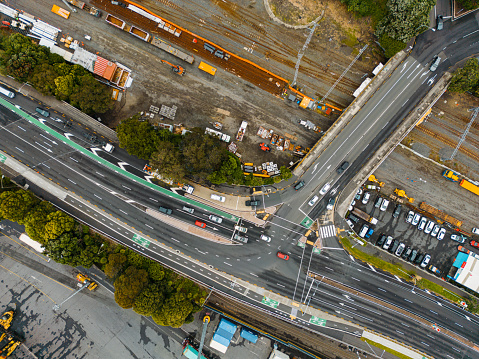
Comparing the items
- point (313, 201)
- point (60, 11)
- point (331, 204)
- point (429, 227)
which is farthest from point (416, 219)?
point (60, 11)

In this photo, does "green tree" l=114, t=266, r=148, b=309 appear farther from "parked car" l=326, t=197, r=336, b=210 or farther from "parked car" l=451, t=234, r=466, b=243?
"parked car" l=451, t=234, r=466, b=243

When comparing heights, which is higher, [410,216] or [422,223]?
[410,216]

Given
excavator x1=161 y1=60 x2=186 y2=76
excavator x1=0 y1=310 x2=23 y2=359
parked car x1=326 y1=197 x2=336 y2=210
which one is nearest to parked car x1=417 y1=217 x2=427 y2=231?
parked car x1=326 y1=197 x2=336 y2=210

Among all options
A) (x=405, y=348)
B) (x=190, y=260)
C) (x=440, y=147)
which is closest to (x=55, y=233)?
(x=190, y=260)

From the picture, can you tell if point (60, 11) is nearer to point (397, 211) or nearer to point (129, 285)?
point (129, 285)

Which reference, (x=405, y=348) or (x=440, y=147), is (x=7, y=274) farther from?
(x=440, y=147)

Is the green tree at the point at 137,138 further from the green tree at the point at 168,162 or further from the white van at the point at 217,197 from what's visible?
the white van at the point at 217,197

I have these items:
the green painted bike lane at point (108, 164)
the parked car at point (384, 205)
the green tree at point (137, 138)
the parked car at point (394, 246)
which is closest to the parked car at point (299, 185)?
the green painted bike lane at point (108, 164)
